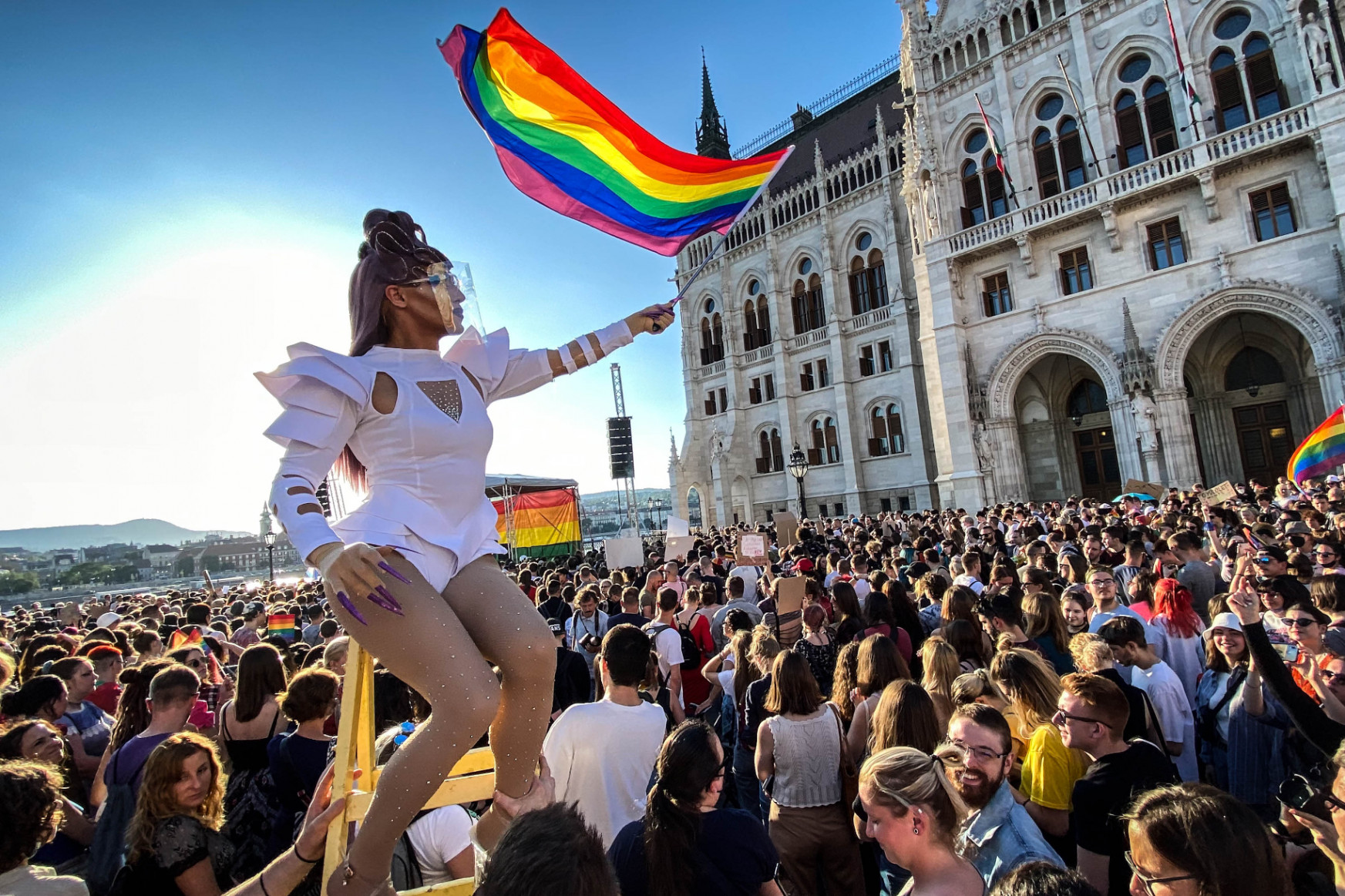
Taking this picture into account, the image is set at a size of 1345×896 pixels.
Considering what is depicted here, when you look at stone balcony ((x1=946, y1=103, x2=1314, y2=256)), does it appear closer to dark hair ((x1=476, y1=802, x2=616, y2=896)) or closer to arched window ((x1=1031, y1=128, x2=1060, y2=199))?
arched window ((x1=1031, y1=128, x2=1060, y2=199))

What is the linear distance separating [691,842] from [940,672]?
2223 mm

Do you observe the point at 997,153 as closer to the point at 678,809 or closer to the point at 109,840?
the point at 678,809

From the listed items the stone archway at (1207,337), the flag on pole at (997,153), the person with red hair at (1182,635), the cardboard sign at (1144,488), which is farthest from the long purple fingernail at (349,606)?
the flag on pole at (997,153)

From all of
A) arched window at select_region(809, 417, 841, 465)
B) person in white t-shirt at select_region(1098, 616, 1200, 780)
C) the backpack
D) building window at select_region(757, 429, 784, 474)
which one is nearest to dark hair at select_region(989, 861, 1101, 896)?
person in white t-shirt at select_region(1098, 616, 1200, 780)

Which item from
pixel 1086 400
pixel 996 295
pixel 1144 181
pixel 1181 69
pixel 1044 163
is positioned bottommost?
pixel 1086 400

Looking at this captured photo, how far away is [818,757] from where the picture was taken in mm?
3422

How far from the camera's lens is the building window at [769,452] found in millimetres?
34469

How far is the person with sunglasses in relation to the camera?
249 centimetres

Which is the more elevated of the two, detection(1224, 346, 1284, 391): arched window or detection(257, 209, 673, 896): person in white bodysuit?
detection(1224, 346, 1284, 391): arched window

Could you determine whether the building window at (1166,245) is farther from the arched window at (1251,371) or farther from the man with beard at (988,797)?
the man with beard at (988,797)

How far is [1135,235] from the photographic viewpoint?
19797 mm

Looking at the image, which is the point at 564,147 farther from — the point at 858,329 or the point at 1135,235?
the point at 858,329

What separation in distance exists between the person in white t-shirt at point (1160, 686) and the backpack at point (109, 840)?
Answer: 4.89m

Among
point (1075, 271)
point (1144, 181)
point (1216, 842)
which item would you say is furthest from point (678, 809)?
point (1075, 271)
